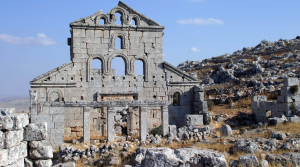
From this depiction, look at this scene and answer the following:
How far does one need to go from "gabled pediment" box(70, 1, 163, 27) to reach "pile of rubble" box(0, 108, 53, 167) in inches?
450

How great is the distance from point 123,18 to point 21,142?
13295 millimetres

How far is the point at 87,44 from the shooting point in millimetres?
19562

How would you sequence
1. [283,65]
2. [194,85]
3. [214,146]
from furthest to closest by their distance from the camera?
1. [283,65]
2. [194,85]
3. [214,146]

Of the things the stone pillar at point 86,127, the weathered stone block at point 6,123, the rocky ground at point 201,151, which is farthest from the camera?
the stone pillar at point 86,127

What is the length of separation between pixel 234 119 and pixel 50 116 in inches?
476

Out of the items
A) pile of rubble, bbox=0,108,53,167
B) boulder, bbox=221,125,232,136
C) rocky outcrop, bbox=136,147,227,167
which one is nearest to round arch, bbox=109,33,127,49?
boulder, bbox=221,125,232,136

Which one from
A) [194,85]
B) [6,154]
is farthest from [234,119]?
[6,154]

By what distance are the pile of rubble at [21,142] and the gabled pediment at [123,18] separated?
11421 millimetres

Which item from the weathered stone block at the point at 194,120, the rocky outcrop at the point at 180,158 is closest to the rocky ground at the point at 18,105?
the weathered stone block at the point at 194,120

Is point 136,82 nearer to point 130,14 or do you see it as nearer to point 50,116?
point 130,14

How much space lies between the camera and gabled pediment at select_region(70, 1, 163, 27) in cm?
1967

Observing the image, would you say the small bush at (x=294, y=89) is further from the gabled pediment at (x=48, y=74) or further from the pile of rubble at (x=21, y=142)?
the pile of rubble at (x=21, y=142)

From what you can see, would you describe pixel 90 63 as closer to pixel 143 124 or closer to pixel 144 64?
pixel 144 64

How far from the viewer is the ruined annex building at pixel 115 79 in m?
19.0
